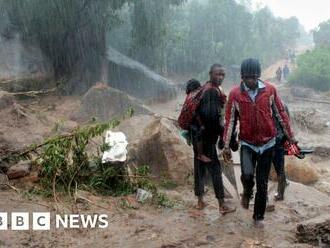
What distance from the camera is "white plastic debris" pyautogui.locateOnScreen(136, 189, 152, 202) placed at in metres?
5.66

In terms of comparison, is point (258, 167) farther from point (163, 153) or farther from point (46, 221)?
point (163, 153)

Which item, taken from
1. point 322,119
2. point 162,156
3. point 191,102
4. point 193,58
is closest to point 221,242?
point 191,102

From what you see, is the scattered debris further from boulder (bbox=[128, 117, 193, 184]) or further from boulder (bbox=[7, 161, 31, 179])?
boulder (bbox=[7, 161, 31, 179])

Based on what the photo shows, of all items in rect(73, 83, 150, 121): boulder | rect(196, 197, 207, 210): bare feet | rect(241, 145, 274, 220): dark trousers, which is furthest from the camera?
rect(73, 83, 150, 121): boulder

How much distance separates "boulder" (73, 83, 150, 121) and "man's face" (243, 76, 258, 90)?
9.34 metres

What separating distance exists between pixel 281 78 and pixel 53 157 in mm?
29129

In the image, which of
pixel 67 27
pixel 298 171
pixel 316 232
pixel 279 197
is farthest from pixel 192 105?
pixel 67 27

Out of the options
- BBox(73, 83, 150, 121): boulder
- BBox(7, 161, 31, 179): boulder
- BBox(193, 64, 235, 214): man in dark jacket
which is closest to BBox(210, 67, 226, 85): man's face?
BBox(193, 64, 235, 214): man in dark jacket

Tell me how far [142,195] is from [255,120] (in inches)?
74.8

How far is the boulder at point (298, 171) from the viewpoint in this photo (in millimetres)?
9258

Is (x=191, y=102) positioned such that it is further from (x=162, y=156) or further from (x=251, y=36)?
(x=251, y=36)

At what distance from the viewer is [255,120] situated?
14.8ft

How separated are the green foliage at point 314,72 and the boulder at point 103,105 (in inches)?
681

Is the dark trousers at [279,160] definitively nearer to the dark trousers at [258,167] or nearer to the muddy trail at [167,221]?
the muddy trail at [167,221]
